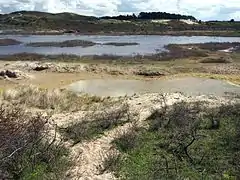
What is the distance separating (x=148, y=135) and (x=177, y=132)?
104 centimetres

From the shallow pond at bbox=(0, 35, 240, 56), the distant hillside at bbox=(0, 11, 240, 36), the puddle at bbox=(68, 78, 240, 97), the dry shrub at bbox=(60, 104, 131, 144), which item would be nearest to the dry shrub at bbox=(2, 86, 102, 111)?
the puddle at bbox=(68, 78, 240, 97)

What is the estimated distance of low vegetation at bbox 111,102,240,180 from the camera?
39.7ft

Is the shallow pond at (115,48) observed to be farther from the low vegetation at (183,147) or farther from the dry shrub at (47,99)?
the low vegetation at (183,147)

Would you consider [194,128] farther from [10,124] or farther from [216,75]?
[216,75]

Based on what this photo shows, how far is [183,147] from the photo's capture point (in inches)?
543

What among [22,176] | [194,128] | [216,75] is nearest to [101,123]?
[194,128]

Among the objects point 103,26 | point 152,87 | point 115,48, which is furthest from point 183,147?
point 103,26

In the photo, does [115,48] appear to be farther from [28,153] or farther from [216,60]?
[28,153]

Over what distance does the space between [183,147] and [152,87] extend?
1682cm

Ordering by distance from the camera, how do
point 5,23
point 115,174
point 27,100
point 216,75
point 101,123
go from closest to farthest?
point 115,174 < point 101,123 < point 27,100 < point 216,75 < point 5,23

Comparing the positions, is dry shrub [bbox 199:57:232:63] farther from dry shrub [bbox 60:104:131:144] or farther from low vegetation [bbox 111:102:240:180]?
dry shrub [bbox 60:104:131:144]

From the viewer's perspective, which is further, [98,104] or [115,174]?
[98,104]

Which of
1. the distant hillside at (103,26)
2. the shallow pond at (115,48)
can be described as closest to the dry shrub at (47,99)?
the shallow pond at (115,48)

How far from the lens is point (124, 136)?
14602 millimetres
